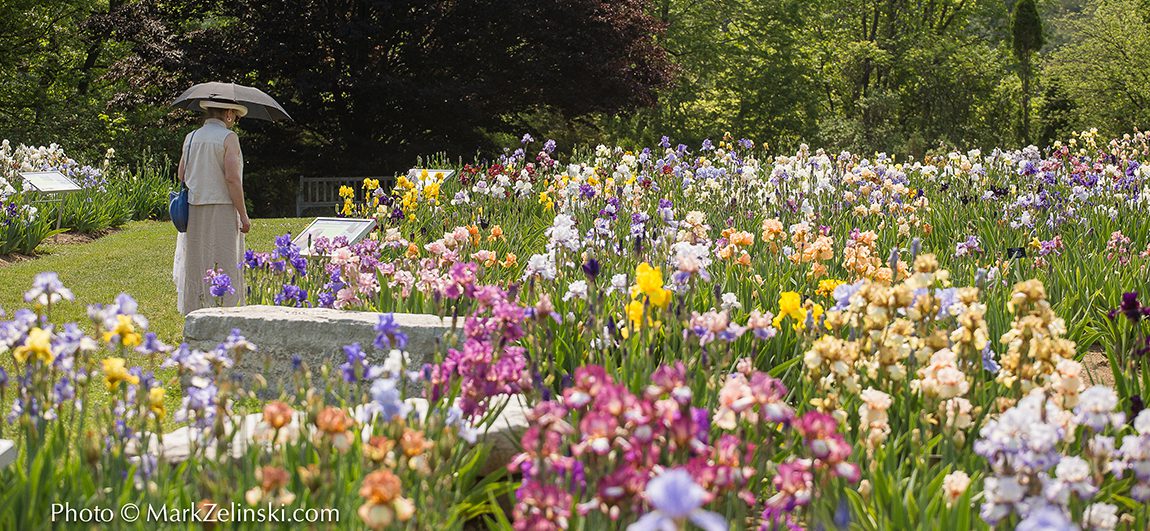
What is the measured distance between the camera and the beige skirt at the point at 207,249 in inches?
260

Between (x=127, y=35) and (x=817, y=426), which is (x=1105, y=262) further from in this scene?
(x=127, y=35)

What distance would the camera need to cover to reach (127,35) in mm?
17672

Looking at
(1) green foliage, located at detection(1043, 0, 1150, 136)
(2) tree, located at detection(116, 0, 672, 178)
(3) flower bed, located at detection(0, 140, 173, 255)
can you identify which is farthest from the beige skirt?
(1) green foliage, located at detection(1043, 0, 1150, 136)

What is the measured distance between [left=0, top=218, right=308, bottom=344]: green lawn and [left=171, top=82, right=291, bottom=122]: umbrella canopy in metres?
1.41

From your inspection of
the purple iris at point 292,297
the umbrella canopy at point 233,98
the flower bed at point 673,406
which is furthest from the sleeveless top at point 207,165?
the purple iris at point 292,297

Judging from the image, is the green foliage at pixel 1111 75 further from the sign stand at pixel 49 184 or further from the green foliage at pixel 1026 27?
the sign stand at pixel 49 184

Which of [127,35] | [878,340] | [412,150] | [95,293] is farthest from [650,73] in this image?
[878,340]

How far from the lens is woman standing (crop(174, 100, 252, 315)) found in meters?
6.43

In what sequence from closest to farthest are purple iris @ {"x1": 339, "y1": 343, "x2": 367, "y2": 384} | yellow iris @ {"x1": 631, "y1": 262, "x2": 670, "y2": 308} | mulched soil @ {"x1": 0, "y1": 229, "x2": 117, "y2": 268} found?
purple iris @ {"x1": 339, "y1": 343, "x2": 367, "y2": 384}, yellow iris @ {"x1": 631, "y1": 262, "x2": 670, "y2": 308}, mulched soil @ {"x1": 0, "y1": 229, "x2": 117, "y2": 268}

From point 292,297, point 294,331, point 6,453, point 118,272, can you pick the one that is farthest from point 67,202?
point 6,453

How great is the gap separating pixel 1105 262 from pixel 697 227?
2690 millimetres

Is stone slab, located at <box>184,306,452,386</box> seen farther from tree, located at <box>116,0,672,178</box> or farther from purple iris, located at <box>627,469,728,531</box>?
tree, located at <box>116,0,672,178</box>

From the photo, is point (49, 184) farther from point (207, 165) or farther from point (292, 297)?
point (292, 297)

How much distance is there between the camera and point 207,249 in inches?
261
